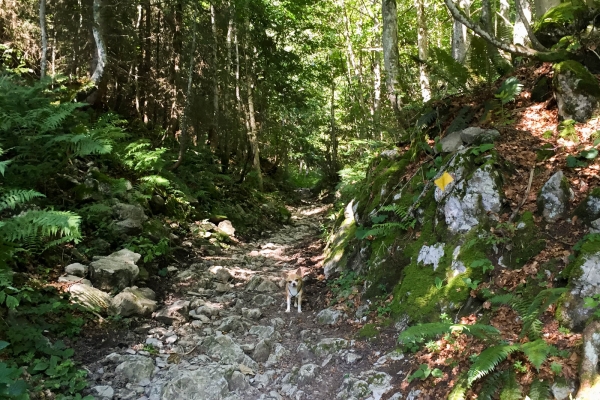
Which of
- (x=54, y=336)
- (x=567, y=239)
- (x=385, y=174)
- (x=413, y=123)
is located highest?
(x=413, y=123)

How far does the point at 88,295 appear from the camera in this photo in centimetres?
526

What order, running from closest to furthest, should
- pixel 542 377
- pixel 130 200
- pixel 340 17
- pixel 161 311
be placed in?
pixel 542 377
pixel 161 311
pixel 130 200
pixel 340 17

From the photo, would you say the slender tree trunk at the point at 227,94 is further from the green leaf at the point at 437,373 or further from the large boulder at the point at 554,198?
the green leaf at the point at 437,373

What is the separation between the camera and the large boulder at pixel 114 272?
5.77m

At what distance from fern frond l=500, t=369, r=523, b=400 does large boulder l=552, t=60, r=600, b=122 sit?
4.42 m

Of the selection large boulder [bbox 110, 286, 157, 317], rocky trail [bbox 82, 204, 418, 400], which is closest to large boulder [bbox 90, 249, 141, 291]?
large boulder [bbox 110, 286, 157, 317]

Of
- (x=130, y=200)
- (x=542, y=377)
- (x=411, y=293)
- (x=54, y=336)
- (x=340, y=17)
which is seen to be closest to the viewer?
(x=542, y=377)

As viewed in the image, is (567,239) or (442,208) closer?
(567,239)

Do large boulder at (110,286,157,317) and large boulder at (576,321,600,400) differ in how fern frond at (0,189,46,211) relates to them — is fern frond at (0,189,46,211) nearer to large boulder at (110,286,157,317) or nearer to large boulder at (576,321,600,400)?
large boulder at (110,286,157,317)

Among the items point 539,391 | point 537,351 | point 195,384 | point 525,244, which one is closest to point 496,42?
point 525,244

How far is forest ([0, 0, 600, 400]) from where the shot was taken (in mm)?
3648

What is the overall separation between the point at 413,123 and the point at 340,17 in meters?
12.7

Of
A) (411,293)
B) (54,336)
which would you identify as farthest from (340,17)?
(54,336)

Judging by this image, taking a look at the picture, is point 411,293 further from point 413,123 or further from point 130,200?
point 130,200
